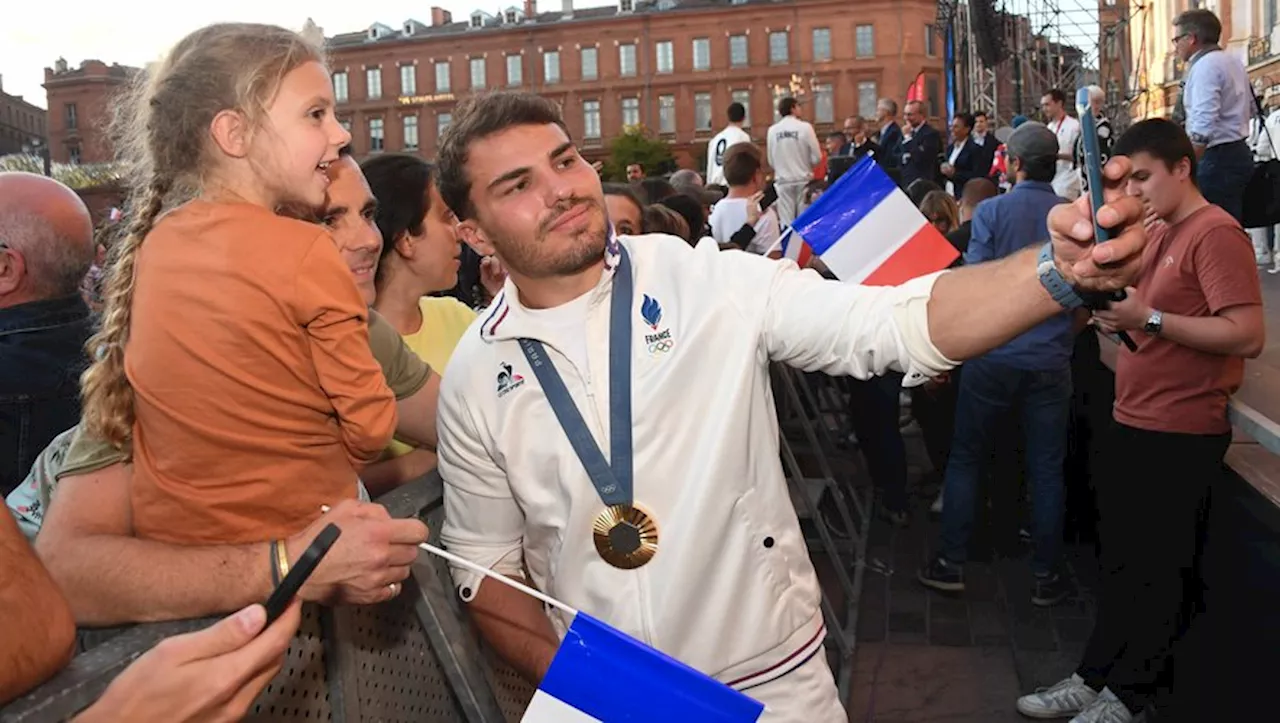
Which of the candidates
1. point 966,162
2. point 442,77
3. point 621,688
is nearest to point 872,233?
point 621,688

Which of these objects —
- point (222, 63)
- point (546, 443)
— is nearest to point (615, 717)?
point (546, 443)

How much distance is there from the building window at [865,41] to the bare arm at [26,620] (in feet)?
248

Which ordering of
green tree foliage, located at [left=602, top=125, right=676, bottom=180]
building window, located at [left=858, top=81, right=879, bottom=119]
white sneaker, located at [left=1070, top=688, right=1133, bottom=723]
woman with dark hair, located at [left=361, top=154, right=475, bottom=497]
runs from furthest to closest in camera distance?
1. building window, located at [left=858, top=81, right=879, bottom=119]
2. green tree foliage, located at [left=602, top=125, right=676, bottom=180]
3. white sneaker, located at [left=1070, top=688, right=1133, bottom=723]
4. woman with dark hair, located at [left=361, top=154, right=475, bottom=497]

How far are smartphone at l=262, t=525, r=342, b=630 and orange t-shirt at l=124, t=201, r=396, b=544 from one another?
23.5 inches

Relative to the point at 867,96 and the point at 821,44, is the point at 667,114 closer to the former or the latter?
the point at 821,44

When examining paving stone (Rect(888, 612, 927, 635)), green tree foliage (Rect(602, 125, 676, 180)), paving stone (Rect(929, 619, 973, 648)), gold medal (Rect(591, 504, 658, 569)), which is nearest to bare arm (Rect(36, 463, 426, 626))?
gold medal (Rect(591, 504, 658, 569))

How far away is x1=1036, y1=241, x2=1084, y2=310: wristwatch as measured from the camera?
1.73 meters

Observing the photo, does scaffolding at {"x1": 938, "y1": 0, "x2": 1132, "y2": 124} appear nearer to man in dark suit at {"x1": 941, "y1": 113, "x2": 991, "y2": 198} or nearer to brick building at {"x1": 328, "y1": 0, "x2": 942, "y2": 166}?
man in dark suit at {"x1": 941, "y1": 113, "x2": 991, "y2": 198}

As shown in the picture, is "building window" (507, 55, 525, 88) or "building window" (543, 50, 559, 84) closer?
"building window" (507, 55, 525, 88)

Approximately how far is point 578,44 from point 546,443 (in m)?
80.5

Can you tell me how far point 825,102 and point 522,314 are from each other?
7527cm

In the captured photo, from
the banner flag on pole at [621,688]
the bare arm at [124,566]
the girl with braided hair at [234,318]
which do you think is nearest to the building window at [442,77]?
the girl with braided hair at [234,318]

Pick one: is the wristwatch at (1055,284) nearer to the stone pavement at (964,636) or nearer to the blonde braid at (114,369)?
the blonde braid at (114,369)

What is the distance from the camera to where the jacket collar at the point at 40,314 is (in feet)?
10.2
